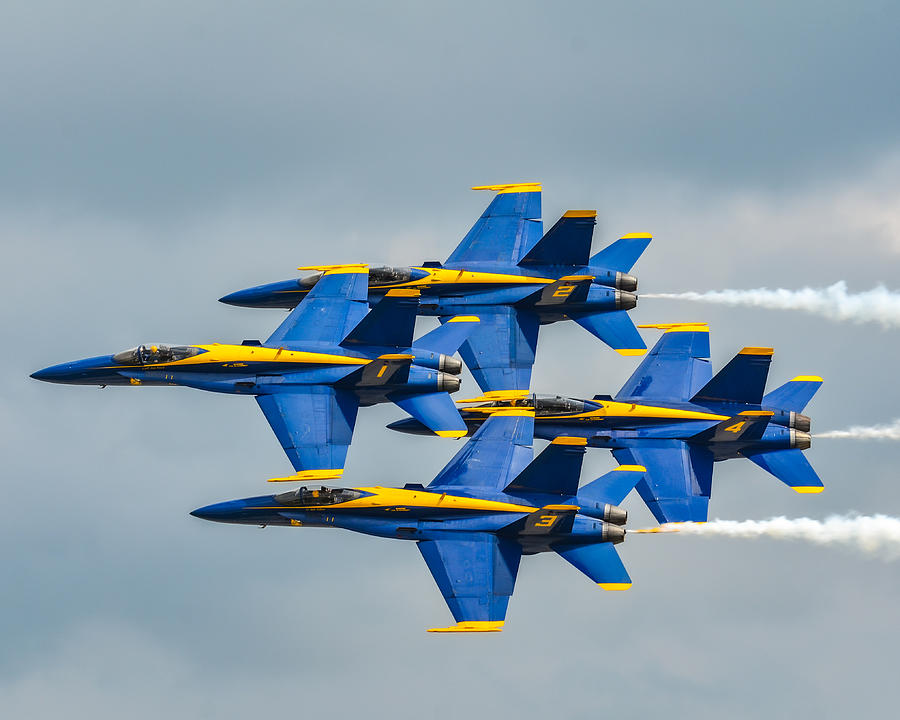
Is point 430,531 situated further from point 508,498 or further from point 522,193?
point 522,193

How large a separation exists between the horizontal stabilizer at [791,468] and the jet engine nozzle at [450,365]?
12535 millimetres

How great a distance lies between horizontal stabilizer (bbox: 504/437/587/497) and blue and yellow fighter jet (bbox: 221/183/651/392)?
8.10 metres

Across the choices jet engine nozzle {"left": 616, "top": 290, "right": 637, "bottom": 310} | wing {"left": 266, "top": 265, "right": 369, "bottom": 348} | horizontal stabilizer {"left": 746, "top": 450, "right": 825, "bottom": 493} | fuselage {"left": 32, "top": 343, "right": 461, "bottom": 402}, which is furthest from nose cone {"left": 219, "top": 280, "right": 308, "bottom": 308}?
horizontal stabilizer {"left": 746, "top": 450, "right": 825, "bottom": 493}

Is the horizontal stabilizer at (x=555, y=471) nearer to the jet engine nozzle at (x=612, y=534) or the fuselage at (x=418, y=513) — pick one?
the fuselage at (x=418, y=513)

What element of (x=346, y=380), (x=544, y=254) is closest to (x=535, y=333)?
(x=544, y=254)

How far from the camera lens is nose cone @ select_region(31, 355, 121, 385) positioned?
9094 centimetres

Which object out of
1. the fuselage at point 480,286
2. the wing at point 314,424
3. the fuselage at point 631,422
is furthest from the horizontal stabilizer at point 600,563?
the fuselage at point 480,286

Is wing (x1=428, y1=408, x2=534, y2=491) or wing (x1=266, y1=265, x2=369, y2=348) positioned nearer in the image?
wing (x1=428, y1=408, x2=534, y2=491)

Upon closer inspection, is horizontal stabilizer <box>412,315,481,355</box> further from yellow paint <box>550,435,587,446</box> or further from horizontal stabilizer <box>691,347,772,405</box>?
horizontal stabilizer <box>691,347,772,405</box>

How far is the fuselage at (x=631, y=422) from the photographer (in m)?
92.3

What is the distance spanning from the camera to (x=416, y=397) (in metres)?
90.5

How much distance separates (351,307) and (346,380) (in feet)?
13.7

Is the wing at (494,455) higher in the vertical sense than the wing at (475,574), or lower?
higher

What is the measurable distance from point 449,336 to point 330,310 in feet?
16.3
